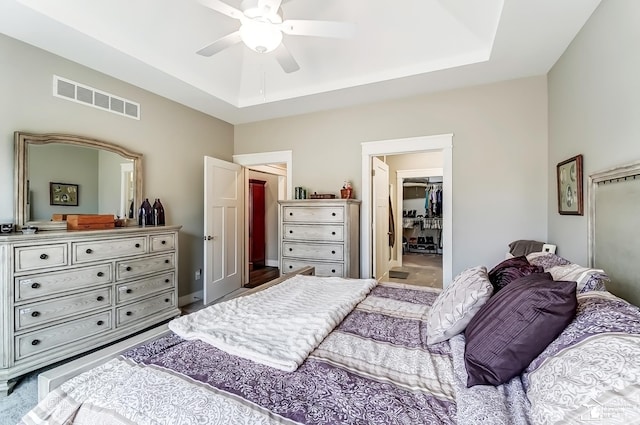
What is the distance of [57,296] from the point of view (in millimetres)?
2297

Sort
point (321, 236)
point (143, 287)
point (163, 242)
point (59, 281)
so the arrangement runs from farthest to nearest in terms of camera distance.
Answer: point (321, 236)
point (163, 242)
point (143, 287)
point (59, 281)

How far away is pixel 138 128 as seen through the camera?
11.1ft

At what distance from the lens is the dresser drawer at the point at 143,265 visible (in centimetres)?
275

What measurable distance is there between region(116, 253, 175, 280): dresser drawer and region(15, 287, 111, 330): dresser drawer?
0.19 meters

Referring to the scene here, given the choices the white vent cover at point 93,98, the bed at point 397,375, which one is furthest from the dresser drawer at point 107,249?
the bed at point 397,375

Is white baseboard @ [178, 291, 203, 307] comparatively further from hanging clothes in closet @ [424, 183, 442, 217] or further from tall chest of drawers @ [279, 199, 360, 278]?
hanging clothes in closet @ [424, 183, 442, 217]

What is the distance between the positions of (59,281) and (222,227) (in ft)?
6.60

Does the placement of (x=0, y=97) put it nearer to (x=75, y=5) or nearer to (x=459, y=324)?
(x=75, y=5)

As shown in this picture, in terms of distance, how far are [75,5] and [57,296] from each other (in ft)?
7.44

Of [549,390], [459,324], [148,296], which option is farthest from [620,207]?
[148,296]

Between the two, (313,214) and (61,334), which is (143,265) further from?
(313,214)

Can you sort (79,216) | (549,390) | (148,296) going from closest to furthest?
(549,390) → (79,216) → (148,296)

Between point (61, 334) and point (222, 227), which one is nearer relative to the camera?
point (61, 334)

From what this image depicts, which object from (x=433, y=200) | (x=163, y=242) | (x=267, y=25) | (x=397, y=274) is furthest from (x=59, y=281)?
(x=433, y=200)
